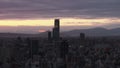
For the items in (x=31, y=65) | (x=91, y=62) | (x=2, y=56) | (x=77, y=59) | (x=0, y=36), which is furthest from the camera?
(x=0, y=36)

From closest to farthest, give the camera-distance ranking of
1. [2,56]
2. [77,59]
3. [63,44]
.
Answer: [77,59] < [2,56] < [63,44]

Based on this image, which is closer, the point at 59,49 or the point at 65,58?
the point at 65,58

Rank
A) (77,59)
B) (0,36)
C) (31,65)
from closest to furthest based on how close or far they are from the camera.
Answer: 1. (31,65)
2. (77,59)
3. (0,36)

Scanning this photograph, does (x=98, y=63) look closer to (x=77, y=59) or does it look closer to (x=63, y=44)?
(x=77, y=59)

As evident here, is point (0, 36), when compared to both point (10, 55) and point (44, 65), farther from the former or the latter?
point (44, 65)

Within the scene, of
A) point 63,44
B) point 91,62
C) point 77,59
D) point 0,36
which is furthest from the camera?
point 0,36

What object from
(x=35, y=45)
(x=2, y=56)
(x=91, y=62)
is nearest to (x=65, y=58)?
(x=91, y=62)

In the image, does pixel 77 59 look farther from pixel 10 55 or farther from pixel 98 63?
pixel 10 55

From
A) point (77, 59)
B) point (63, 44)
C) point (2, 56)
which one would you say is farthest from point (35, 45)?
point (77, 59)

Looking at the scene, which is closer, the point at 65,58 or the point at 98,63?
the point at 98,63
